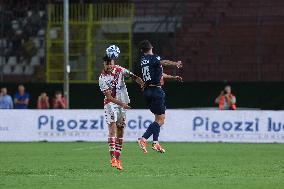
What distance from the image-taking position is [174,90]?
122 feet

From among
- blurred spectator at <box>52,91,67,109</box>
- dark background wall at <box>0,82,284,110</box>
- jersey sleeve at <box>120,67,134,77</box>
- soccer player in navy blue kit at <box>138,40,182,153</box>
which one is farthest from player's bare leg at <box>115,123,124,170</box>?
dark background wall at <box>0,82,284,110</box>

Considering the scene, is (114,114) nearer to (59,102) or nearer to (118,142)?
(118,142)

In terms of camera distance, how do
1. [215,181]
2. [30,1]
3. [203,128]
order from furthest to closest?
[30,1]
[203,128]
[215,181]

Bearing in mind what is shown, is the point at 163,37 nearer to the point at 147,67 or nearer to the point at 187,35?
the point at 187,35

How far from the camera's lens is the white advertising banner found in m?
28.1

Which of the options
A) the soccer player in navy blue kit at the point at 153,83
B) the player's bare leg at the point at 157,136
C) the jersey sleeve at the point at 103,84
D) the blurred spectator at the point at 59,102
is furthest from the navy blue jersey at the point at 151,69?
the blurred spectator at the point at 59,102

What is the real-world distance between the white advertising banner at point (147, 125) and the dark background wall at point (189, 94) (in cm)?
786

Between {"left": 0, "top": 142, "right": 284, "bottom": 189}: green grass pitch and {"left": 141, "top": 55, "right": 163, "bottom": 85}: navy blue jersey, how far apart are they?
1.67m

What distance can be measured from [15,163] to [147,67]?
3.28 m

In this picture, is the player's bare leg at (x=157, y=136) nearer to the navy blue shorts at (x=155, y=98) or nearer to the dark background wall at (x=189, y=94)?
the navy blue shorts at (x=155, y=98)

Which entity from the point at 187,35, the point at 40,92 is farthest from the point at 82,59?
the point at 187,35

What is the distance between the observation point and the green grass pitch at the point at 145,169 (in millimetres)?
13062

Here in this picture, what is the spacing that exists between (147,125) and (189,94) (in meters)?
8.87

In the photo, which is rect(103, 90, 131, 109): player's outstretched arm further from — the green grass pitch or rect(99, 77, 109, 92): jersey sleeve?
the green grass pitch
